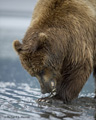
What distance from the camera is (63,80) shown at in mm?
6727

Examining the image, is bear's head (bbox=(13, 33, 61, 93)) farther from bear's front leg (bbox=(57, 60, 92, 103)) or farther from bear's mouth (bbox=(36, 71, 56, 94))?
bear's front leg (bbox=(57, 60, 92, 103))

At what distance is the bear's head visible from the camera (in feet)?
19.7

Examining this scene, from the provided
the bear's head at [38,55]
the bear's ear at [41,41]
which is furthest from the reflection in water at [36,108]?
the bear's ear at [41,41]

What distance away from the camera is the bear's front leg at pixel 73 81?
21.3 feet

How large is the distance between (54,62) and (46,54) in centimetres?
24

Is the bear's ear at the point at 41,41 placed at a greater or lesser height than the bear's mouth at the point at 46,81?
greater

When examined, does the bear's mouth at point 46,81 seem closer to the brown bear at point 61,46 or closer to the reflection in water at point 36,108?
the brown bear at point 61,46

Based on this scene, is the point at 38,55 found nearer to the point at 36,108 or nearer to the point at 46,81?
the point at 46,81

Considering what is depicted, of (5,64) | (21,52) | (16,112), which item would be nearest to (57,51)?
(21,52)

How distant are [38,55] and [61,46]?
51 cm

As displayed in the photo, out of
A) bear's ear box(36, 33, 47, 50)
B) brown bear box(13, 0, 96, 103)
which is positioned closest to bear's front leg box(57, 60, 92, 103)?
brown bear box(13, 0, 96, 103)

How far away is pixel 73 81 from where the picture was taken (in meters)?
6.59

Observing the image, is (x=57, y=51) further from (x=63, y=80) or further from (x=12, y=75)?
(x=12, y=75)

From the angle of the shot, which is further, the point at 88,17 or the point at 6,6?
the point at 6,6
